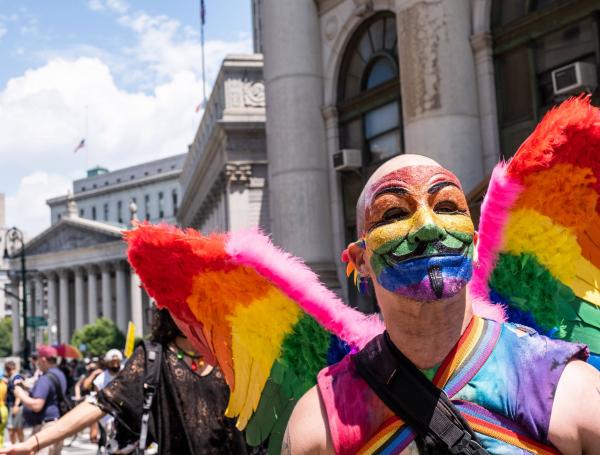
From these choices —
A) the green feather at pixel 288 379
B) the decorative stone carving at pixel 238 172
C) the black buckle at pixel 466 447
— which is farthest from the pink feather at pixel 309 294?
the decorative stone carving at pixel 238 172

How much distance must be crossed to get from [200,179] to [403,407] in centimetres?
3590

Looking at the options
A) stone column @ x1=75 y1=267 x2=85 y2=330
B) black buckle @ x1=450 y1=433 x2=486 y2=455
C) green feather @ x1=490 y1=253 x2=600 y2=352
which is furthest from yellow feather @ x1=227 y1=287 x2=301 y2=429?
stone column @ x1=75 y1=267 x2=85 y2=330

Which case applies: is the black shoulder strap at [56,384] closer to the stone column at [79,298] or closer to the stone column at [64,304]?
the stone column at [79,298]

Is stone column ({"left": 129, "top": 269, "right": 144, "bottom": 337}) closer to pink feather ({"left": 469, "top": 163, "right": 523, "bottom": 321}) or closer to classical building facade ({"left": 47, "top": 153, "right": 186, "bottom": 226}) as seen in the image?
classical building facade ({"left": 47, "top": 153, "right": 186, "bottom": 226})

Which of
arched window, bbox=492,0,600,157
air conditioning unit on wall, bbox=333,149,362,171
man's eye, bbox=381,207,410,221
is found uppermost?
arched window, bbox=492,0,600,157

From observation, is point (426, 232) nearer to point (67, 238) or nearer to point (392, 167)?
point (392, 167)

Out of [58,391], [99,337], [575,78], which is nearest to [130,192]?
[99,337]

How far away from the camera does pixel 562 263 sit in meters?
2.44

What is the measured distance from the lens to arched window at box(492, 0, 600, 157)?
9.91 m

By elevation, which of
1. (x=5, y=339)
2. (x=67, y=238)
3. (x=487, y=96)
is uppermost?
(x=67, y=238)

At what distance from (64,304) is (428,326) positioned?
107 meters

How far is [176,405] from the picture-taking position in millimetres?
4438

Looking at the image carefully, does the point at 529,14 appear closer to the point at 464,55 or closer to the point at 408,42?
the point at 464,55

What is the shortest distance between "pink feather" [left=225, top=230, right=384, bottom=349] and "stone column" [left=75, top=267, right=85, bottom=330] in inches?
4036
